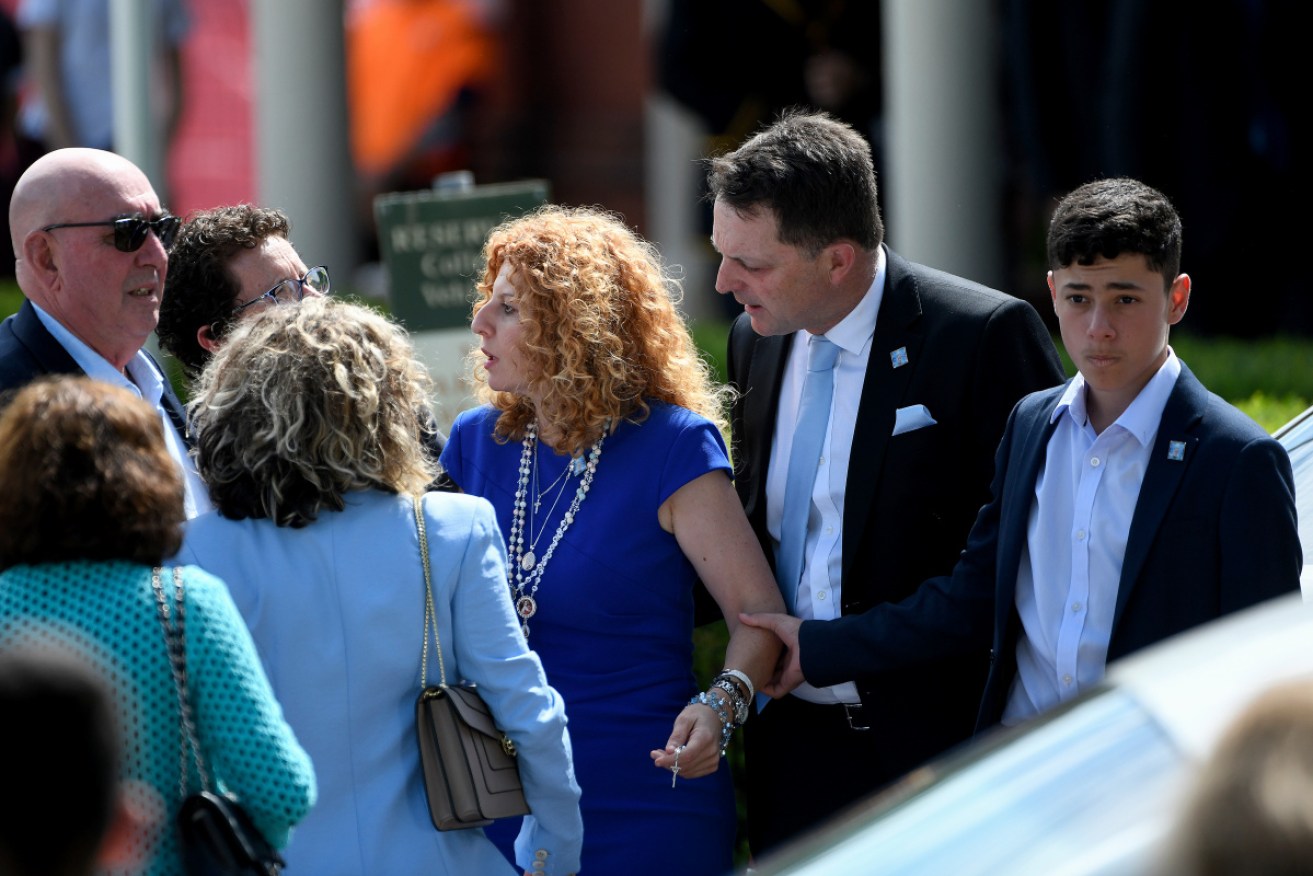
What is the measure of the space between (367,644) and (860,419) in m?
1.26

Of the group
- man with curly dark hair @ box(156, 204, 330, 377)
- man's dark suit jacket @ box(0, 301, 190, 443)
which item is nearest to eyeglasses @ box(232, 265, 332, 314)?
man with curly dark hair @ box(156, 204, 330, 377)

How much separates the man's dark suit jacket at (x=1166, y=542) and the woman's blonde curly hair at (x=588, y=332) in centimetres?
61

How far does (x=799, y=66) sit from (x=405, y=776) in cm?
632

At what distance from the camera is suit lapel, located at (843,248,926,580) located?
148 inches

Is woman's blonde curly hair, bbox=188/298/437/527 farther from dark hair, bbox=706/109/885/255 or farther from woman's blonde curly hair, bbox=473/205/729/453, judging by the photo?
dark hair, bbox=706/109/885/255

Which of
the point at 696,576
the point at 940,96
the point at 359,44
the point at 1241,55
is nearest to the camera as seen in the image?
the point at 696,576

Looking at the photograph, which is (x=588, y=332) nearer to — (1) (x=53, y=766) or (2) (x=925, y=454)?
(2) (x=925, y=454)

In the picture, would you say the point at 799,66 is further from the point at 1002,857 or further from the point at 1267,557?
the point at 1002,857

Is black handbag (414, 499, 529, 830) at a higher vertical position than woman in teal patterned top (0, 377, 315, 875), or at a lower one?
lower

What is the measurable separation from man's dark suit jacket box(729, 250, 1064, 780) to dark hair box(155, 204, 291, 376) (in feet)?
4.82

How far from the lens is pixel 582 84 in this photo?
1488 centimetres

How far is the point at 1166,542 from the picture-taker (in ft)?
10.3

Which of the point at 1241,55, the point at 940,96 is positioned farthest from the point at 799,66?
the point at 1241,55

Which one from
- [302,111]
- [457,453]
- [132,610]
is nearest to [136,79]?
[302,111]
